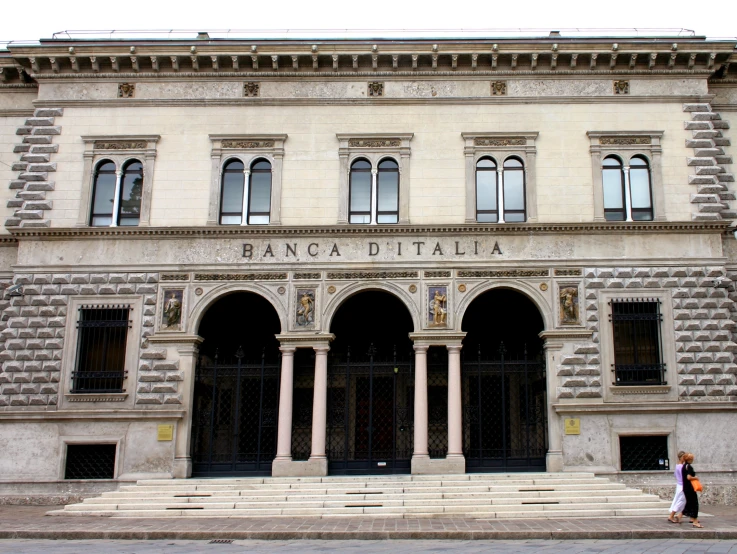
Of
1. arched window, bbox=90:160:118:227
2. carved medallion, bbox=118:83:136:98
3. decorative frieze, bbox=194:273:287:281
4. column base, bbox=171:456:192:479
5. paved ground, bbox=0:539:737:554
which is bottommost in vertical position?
paved ground, bbox=0:539:737:554

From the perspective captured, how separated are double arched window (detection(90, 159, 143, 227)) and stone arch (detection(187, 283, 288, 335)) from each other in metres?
3.55

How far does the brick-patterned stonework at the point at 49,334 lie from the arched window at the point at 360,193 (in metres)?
6.53

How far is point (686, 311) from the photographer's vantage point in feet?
75.7

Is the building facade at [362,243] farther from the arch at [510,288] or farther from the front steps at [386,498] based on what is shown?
the front steps at [386,498]

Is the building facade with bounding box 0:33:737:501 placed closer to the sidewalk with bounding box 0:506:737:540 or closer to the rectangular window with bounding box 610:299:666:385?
the rectangular window with bounding box 610:299:666:385

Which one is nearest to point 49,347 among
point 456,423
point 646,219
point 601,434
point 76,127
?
point 76,127

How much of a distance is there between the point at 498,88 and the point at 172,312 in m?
12.7

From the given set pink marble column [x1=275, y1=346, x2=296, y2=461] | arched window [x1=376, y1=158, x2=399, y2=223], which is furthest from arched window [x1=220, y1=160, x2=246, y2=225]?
pink marble column [x1=275, y1=346, x2=296, y2=461]

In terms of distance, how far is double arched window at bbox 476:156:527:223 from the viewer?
957 inches

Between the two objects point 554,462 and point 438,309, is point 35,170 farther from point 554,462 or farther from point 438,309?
point 554,462

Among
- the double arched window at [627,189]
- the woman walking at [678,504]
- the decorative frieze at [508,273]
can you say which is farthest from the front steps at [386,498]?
the double arched window at [627,189]

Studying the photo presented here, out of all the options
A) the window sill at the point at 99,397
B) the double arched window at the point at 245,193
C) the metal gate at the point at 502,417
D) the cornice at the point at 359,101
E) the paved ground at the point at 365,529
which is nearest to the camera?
the paved ground at the point at 365,529

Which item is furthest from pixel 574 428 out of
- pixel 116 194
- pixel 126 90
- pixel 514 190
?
pixel 126 90

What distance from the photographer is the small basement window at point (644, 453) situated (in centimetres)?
2231
